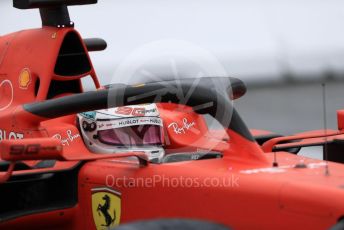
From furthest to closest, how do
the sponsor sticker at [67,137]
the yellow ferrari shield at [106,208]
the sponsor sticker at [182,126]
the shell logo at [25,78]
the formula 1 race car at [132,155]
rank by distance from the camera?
the shell logo at [25,78], the sponsor sticker at [182,126], the sponsor sticker at [67,137], the yellow ferrari shield at [106,208], the formula 1 race car at [132,155]

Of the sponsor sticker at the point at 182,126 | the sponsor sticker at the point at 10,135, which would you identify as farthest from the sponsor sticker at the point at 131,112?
the sponsor sticker at the point at 10,135

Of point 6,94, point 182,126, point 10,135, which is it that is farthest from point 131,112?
point 6,94

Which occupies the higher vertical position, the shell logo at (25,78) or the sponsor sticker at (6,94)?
the shell logo at (25,78)

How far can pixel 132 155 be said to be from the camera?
16.4 ft

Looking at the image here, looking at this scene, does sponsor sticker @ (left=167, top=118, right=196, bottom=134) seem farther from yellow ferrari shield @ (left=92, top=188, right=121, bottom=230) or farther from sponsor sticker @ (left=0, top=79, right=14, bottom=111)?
sponsor sticker @ (left=0, top=79, right=14, bottom=111)

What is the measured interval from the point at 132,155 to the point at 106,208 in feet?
1.02

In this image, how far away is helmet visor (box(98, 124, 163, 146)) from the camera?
5621 millimetres

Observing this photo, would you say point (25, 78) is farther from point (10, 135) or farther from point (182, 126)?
point (182, 126)

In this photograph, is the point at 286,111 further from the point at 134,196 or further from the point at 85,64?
the point at 134,196

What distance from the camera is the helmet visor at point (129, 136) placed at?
562 cm

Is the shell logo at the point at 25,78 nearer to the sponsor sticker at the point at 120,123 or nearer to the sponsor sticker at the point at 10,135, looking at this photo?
the sponsor sticker at the point at 10,135

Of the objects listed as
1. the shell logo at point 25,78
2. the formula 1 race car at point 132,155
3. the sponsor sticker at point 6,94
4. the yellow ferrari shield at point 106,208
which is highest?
the shell logo at point 25,78

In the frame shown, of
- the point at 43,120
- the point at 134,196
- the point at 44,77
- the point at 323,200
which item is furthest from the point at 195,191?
the point at 44,77

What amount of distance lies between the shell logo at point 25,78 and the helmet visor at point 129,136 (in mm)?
585
